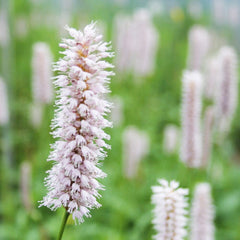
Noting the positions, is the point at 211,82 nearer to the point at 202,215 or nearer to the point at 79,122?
the point at 202,215

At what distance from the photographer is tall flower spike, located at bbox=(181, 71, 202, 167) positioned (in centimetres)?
396


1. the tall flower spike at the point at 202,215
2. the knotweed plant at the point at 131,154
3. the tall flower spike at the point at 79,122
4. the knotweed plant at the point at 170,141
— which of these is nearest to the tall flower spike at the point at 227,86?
the knotweed plant at the point at 131,154

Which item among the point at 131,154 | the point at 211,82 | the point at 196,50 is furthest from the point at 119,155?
the point at 196,50

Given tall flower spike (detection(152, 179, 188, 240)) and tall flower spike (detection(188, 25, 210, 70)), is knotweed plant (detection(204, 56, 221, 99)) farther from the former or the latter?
tall flower spike (detection(152, 179, 188, 240))

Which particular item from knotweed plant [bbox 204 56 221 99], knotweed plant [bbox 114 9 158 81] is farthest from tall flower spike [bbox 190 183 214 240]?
knotweed plant [bbox 114 9 158 81]

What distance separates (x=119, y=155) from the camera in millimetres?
7031

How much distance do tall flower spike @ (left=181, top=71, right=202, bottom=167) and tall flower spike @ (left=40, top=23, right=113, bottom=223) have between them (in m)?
1.81

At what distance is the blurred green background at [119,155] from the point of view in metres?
5.08

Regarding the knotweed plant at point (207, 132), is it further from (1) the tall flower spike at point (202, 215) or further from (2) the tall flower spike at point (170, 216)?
(2) the tall flower spike at point (170, 216)

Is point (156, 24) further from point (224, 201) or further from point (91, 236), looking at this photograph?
point (91, 236)

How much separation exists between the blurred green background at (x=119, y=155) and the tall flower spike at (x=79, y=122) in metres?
1.63

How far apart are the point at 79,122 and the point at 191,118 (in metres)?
1.97

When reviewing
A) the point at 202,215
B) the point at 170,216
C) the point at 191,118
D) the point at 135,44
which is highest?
the point at 135,44

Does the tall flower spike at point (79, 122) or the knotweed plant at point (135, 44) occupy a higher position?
the knotweed plant at point (135, 44)
